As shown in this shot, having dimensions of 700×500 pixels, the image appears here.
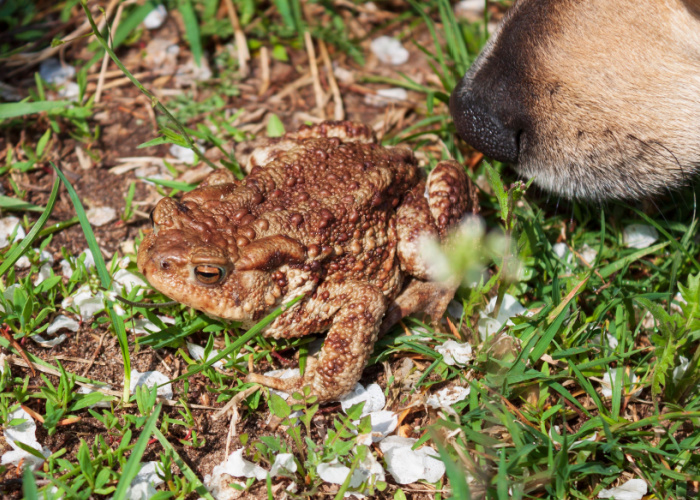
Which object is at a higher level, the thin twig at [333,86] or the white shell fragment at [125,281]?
the thin twig at [333,86]

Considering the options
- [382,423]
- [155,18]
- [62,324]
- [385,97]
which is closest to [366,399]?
[382,423]

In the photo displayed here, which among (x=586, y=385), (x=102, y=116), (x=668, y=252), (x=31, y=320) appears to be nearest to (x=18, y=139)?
(x=102, y=116)

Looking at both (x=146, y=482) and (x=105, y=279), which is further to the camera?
(x=105, y=279)

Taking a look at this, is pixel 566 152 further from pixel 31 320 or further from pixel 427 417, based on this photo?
pixel 31 320

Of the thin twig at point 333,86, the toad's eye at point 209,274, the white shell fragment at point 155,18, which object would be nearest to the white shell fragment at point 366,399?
the toad's eye at point 209,274

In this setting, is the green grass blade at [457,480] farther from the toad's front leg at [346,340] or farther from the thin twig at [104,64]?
the thin twig at [104,64]

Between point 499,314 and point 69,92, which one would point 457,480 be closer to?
point 499,314
